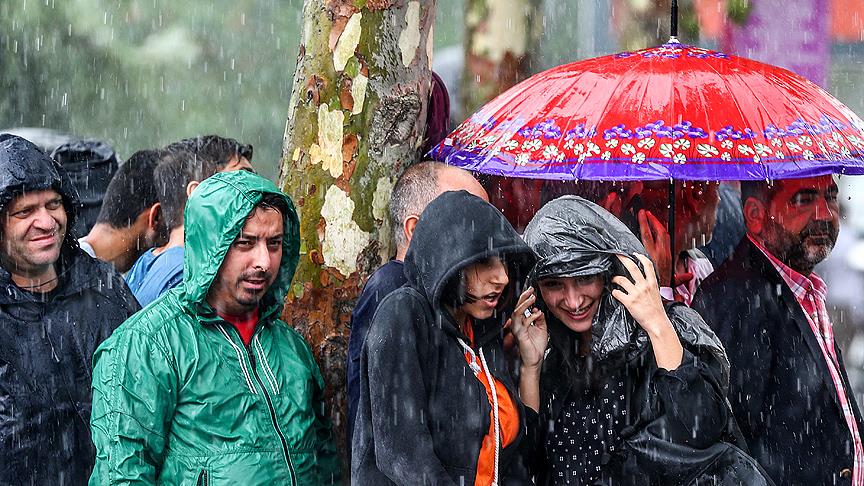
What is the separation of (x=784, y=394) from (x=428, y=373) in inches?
60.4

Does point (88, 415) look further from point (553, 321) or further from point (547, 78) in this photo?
point (547, 78)

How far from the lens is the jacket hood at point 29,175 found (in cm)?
457

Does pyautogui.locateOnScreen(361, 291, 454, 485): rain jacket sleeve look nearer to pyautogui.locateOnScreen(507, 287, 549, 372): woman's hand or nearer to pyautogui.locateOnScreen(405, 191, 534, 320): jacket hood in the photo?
pyautogui.locateOnScreen(405, 191, 534, 320): jacket hood

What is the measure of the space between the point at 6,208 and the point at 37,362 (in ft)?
1.84

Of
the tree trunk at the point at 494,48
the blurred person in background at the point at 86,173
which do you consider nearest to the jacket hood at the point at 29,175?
the blurred person in background at the point at 86,173

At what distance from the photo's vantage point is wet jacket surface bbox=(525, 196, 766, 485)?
13.5ft

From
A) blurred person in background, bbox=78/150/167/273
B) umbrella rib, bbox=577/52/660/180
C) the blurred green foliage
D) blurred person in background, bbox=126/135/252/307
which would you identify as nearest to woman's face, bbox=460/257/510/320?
umbrella rib, bbox=577/52/660/180

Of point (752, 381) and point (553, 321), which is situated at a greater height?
point (553, 321)

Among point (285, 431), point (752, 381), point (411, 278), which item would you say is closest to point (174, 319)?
point (285, 431)

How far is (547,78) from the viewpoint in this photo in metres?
5.30

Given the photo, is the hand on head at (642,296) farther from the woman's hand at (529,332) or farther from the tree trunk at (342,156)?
the tree trunk at (342,156)

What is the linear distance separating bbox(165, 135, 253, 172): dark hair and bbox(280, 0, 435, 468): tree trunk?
110 cm

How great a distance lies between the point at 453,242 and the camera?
403cm

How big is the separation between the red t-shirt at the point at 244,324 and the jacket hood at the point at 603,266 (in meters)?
0.96
